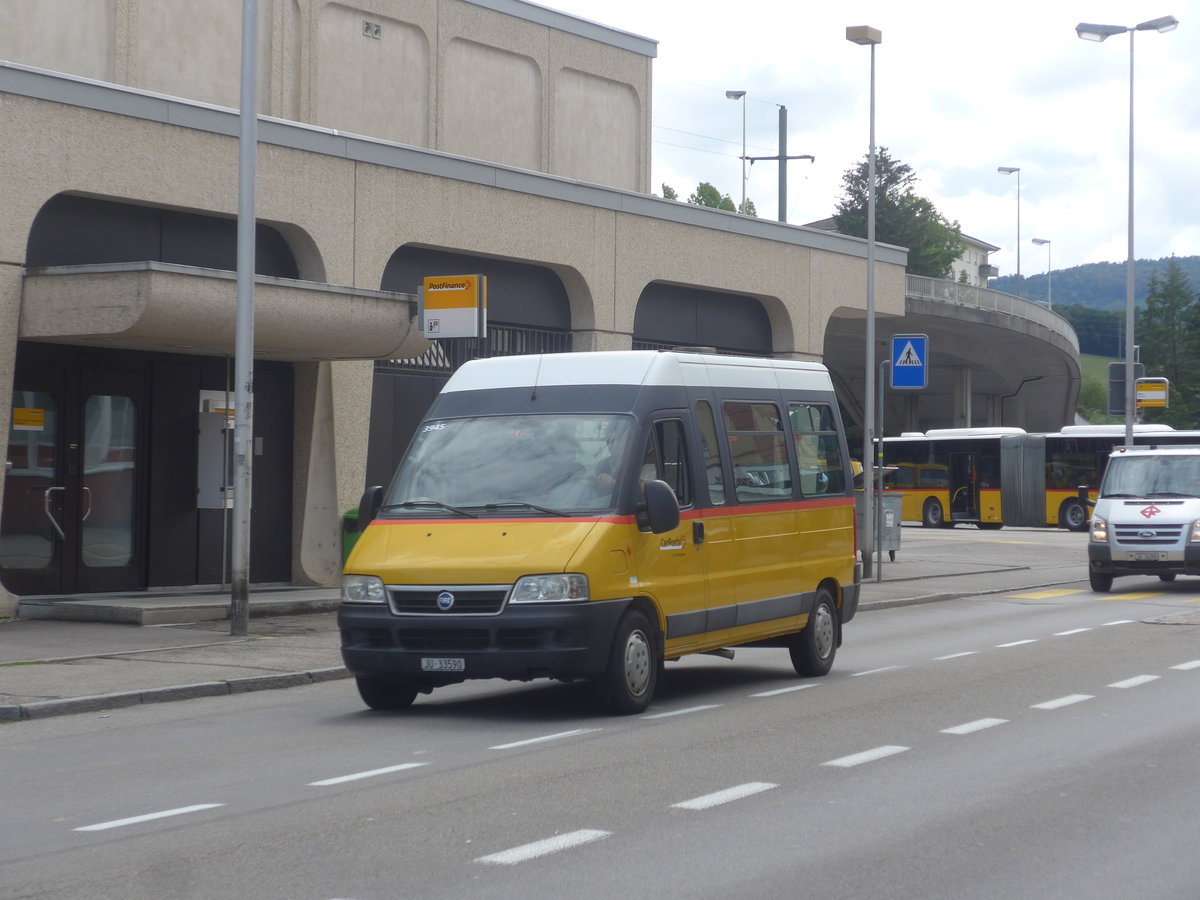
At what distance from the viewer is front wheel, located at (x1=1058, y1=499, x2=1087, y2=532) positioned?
47.2m

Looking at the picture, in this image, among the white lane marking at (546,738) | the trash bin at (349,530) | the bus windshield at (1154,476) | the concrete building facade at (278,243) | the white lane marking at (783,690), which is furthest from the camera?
the bus windshield at (1154,476)

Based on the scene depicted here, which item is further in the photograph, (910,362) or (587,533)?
(910,362)

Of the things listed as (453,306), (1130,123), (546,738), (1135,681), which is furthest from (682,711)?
(1130,123)

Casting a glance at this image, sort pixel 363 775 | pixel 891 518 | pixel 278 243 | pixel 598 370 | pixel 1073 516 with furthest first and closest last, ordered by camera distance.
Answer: pixel 1073 516 < pixel 891 518 < pixel 278 243 < pixel 598 370 < pixel 363 775

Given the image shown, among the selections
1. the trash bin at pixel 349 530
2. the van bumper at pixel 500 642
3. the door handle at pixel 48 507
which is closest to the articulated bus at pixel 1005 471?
the trash bin at pixel 349 530

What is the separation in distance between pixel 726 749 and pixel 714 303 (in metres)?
19.1

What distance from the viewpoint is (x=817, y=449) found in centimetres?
1384

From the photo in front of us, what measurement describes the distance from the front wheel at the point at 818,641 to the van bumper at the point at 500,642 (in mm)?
3105

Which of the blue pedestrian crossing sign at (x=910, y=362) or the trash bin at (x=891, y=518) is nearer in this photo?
the blue pedestrian crossing sign at (x=910, y=362)

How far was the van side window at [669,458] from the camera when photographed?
1120 centimetres

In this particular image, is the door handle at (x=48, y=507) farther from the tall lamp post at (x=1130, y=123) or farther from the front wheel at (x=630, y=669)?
the tall lamp post at (x=1130, y=123)

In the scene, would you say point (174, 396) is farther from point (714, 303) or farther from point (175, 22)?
point (714, 303)

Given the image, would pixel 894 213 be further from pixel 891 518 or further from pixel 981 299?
pixel 891 518

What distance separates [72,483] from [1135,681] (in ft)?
38.5
